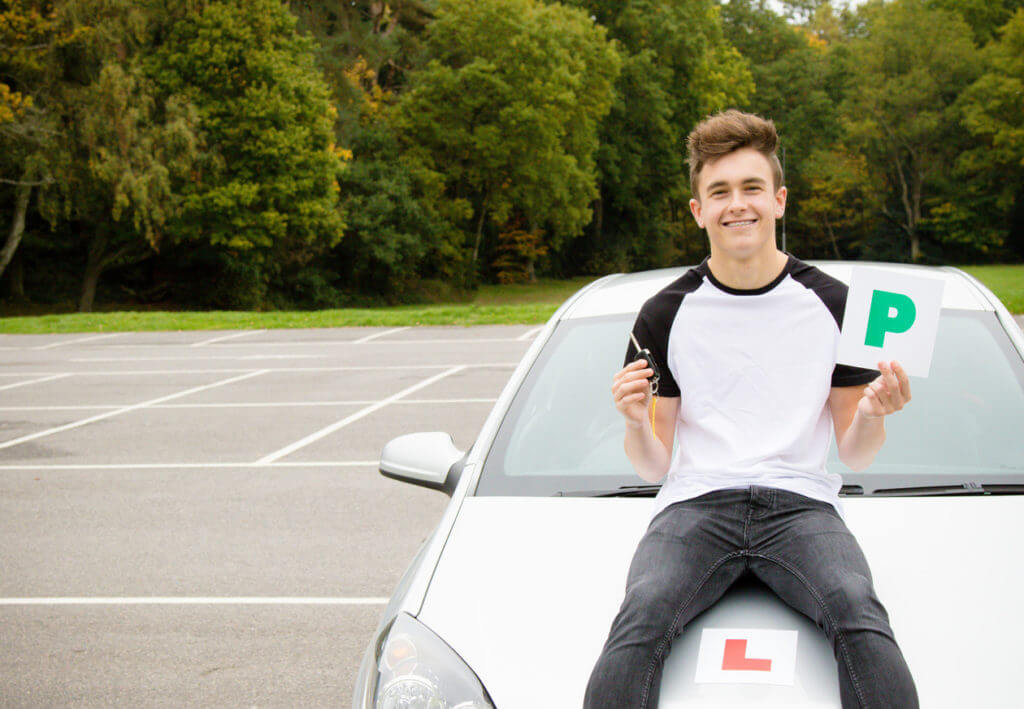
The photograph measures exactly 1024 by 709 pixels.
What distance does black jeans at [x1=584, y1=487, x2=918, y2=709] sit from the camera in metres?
2.04

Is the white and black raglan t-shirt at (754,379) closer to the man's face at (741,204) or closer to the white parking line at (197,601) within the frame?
the man's face at (741,204)

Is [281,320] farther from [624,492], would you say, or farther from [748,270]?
[748,270]

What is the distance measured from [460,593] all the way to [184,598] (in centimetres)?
350

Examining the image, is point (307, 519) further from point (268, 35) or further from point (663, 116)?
point (663, 116)

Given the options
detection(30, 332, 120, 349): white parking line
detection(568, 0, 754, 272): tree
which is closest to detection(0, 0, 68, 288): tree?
detection(30, 332, 120, 349): white parking line

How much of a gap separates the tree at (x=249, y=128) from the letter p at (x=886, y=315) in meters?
37.3

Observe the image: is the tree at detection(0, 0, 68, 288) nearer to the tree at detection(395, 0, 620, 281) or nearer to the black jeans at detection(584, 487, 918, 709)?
the tree at detection(395, 0, 620, 281)

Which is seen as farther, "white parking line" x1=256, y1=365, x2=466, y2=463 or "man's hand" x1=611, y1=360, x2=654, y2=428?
"white parking line" x1=256, y1=365, x2=466, y2=463

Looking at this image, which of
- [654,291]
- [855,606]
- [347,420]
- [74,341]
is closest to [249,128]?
[74,341]

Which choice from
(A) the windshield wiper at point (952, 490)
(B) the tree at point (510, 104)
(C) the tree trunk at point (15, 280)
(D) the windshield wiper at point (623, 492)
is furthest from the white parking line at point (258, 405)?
(B) the tree at point (510, 104)

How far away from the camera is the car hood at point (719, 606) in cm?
210

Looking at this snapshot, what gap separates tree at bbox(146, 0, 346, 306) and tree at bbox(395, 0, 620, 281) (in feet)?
28.5

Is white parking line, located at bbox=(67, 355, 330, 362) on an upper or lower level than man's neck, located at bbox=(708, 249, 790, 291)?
lower

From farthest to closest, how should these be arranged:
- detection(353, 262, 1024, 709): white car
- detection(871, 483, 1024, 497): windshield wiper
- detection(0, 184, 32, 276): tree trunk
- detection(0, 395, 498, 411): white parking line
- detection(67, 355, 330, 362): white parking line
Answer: detection(0, 184, 32, 276): tree trunk, detection(67, 355, 330, 362): white parking line, detection(0, 395, 498, 411): white parking line, detection(871, 483, 1024, 497): windshield wiper, detection(353, 262, 1024, 709): white car
